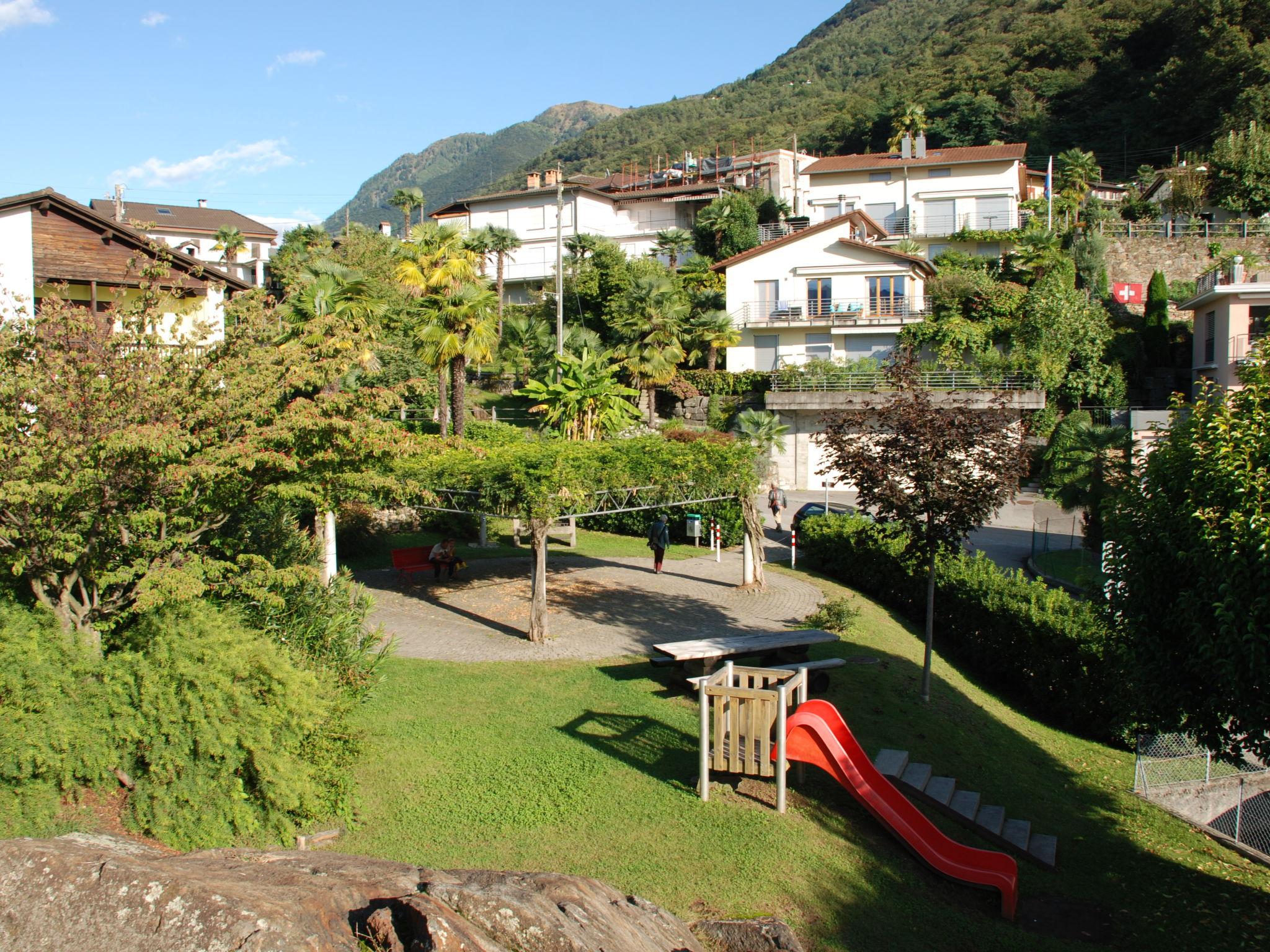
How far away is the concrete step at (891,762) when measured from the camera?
36.1 feet

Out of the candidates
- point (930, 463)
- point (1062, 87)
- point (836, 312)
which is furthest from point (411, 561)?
point (1062, 87)

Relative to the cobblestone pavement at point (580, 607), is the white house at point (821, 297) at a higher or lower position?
higher

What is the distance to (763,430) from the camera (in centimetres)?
3994

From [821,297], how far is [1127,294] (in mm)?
18853

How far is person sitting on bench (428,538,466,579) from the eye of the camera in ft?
75.2

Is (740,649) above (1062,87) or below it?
below

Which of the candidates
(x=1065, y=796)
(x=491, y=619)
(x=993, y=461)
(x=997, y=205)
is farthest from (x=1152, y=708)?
(x=997, y=205)

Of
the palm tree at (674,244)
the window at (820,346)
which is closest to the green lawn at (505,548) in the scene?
the window at (820,346)

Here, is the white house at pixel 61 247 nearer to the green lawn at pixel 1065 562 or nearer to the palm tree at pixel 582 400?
the palm tree at pixel 582 400

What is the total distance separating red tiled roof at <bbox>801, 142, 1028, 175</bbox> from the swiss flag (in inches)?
385

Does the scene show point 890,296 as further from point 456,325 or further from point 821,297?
point 456,325

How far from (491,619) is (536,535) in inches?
113

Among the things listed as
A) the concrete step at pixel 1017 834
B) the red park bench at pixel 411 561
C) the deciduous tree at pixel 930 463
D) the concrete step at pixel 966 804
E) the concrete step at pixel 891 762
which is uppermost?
the deciduous tree at pixel 930 463

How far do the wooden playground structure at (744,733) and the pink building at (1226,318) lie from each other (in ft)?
105
